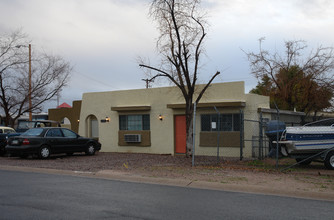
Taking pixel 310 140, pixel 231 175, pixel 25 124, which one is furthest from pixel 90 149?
pixel 310 140

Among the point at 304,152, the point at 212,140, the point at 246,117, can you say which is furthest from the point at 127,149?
the point at 304,152

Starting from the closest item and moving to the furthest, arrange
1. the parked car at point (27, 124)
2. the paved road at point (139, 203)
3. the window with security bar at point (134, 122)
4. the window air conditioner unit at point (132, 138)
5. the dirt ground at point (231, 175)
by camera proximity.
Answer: the paved road at point (139, 203), the dirt ground at point (231, 175), the window air conditioner unit at point (132, 138), the window with security bar at point (134, 122), the parked car at point (27, 124)

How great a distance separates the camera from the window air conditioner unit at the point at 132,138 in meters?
20.0

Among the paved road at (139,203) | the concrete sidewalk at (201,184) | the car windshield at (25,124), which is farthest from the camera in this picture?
the car windshield at (25,124)

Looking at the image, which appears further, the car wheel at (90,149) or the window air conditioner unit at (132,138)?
the window air conditioner unit at (132,138)

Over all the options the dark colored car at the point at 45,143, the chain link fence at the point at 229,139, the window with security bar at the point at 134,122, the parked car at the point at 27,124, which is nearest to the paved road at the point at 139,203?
the dark colored car at the point at 45,143

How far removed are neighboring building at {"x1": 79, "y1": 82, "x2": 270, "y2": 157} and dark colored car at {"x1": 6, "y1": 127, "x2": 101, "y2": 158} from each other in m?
3.08

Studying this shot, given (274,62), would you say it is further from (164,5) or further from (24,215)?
(24,215)

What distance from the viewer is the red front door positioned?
62.0 ft

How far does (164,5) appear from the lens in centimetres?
1505

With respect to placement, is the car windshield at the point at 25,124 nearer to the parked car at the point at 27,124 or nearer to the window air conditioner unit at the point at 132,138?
the parked car at the point at 27,124

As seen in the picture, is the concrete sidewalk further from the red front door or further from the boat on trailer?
the red front door

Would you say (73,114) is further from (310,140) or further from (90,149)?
(310,140)

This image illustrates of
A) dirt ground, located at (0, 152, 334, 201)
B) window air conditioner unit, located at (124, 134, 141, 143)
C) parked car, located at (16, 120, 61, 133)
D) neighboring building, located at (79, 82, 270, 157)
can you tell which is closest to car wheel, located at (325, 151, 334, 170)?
dirt ground, located at (0, 152, 334, 201)
